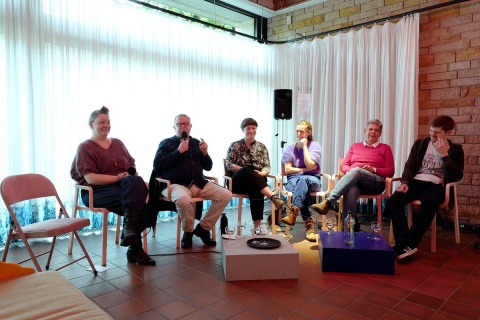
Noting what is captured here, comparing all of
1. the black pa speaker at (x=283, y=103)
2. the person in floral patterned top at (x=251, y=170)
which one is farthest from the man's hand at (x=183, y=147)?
the black pa speaker at (x=283, y=103)

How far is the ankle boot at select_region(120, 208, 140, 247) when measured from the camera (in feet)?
8.85

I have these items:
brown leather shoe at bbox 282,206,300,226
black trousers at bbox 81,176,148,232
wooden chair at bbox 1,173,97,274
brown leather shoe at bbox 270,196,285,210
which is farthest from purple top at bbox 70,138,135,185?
brown leather shoe at bbox 282,206,300,226

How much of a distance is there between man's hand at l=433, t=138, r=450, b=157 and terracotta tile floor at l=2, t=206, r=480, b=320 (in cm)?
88

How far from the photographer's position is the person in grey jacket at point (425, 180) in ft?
10.1

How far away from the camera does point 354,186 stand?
3.46 meters

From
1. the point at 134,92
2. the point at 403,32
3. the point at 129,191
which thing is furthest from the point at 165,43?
the point at 403,32

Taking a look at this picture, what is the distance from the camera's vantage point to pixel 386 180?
3.51m

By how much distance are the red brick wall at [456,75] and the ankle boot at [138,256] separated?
334 centimetres

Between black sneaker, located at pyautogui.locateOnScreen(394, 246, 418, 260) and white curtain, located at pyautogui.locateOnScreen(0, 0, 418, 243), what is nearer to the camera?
black sneaker, located at pyautogui.locateOnScreen(394, 246, 418, 260)

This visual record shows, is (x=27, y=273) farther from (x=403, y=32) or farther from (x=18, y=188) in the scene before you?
(x=403, y=32)

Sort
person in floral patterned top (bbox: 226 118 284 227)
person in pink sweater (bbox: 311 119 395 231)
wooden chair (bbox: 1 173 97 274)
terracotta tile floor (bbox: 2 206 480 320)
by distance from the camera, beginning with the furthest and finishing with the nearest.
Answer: person in floral patterned top (bbox: 226 118 284 227) < person in pink sweater (bbox: 311 119 395 231) < wooden chair (bbox: 1 173 97 274) < terracotta tile floor (bbox: 2 206 480 320)

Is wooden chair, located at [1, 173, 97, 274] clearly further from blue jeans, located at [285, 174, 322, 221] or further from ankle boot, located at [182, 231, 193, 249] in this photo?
blue jeans, located at [285, 174, 322, 221]

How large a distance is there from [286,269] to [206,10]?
12.4ft

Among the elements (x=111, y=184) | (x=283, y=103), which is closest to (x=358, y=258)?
(x=111, y=184)
